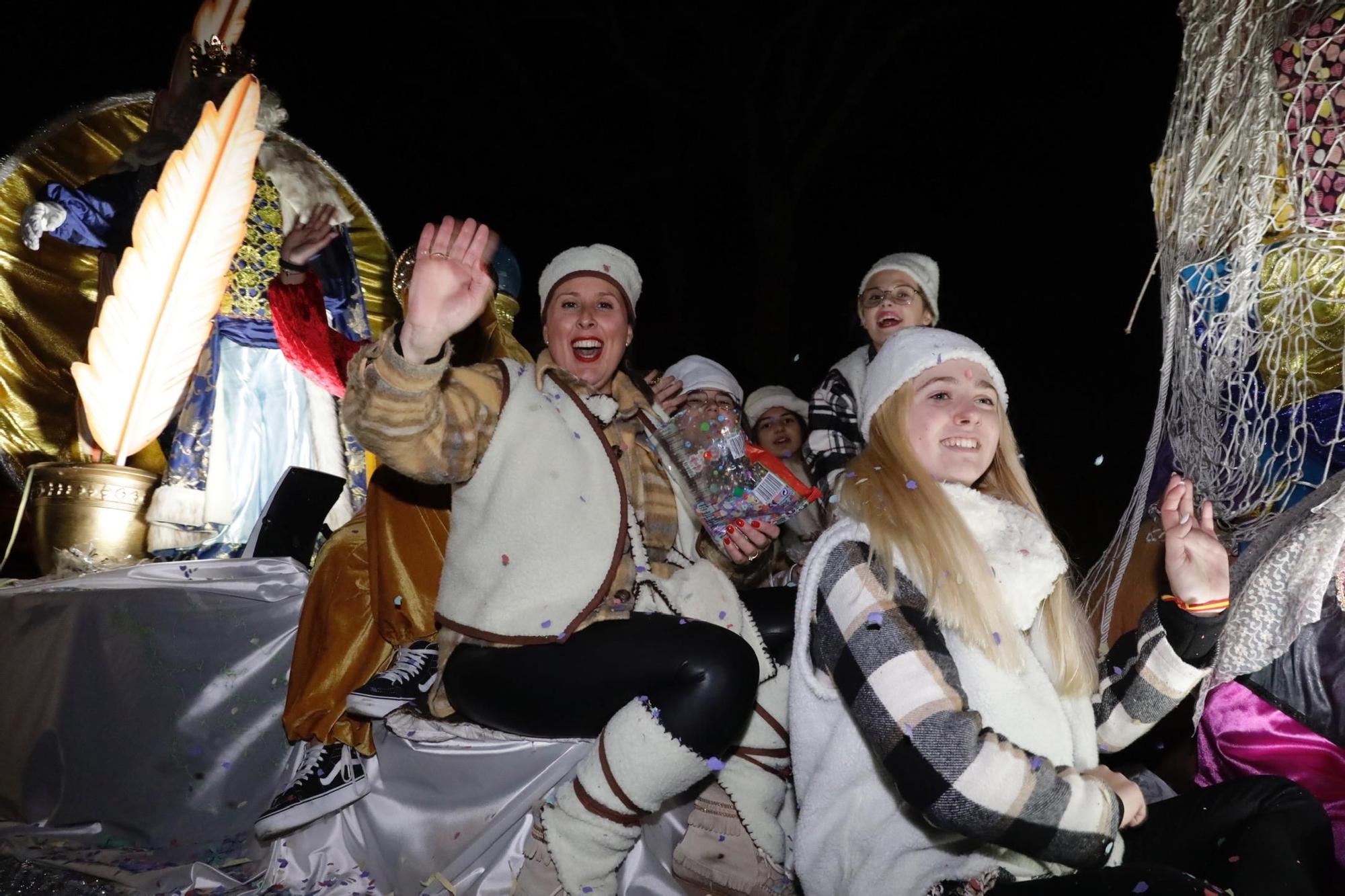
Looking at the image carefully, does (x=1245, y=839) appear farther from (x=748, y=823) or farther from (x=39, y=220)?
(x=39, y=220)

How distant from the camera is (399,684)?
2373 millimetres

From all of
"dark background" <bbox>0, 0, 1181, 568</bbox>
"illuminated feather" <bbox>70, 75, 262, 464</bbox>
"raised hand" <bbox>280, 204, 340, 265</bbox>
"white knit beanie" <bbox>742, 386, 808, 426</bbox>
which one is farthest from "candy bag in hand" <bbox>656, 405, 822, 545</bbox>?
"dark background" <bbox>0, 0, 1181, 568</bbox>

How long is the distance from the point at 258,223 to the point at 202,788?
7.90ft

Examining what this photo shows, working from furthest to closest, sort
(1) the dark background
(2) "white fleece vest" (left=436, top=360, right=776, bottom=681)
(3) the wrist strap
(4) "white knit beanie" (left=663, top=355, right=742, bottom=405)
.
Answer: (1) the dark background → (4) "white knit beanie" (left=663, top=355, right=742, bottom=405) → (2) "white fleece vest" (left=436, top=360, right=776, bottom=681) → (3) the wrist strap

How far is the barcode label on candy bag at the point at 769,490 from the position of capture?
2.31 metres

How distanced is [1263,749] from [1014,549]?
1036 mm

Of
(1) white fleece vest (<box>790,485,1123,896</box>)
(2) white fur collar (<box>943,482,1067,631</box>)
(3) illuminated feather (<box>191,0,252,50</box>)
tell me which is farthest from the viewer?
(3) illuminated feather (<box>191,0,252,50</box>)

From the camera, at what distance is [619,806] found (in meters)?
1.89

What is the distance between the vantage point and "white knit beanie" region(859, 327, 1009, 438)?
1802 mm

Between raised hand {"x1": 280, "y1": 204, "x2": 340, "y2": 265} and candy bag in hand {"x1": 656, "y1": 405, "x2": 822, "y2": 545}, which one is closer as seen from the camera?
candy bag in hand {"x1": 656, "y1": 405, "x2": 822, "y2": 545}

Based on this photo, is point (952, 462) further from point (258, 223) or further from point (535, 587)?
point (258, 223)

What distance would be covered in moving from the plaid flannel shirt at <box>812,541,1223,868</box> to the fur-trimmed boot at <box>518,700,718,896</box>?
49cm

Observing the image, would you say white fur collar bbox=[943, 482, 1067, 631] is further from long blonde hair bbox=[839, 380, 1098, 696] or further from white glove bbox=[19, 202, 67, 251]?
white glove bbox=[19, 202, 67, 251]

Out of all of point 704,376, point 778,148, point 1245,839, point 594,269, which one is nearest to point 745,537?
point 594,269
